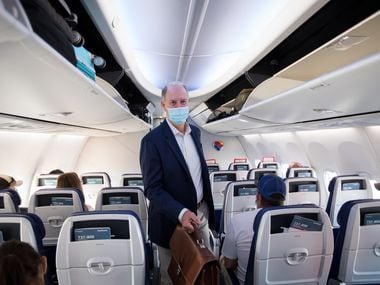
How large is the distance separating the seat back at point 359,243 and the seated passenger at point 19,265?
2.18 meters

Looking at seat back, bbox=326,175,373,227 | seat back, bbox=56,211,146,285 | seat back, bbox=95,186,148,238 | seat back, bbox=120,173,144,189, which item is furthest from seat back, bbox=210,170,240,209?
seat back, bbox=56,211,146,285

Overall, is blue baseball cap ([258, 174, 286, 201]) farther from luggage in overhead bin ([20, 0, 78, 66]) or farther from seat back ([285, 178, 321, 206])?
seat back ([285, 178, 321, 206])

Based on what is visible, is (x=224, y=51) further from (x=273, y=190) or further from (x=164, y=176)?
(x=164, y=176)

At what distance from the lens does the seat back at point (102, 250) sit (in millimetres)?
2377

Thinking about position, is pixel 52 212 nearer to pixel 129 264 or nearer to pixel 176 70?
pixel 129 264

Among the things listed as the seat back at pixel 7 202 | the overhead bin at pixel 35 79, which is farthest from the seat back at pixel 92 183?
the seat back at pixel 7 202

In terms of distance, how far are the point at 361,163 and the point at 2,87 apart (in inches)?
212

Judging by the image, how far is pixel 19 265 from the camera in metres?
1.52

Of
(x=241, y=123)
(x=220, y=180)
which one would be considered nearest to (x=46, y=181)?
(x=220, y=180)

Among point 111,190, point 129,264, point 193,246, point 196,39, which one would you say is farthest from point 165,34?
point 193,246

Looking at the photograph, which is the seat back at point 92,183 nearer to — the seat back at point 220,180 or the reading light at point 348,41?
the seat back at point 220,180

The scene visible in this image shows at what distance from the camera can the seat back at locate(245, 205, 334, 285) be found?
2541 mm

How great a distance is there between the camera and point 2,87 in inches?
Answer: 93.2

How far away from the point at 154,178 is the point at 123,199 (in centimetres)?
226
